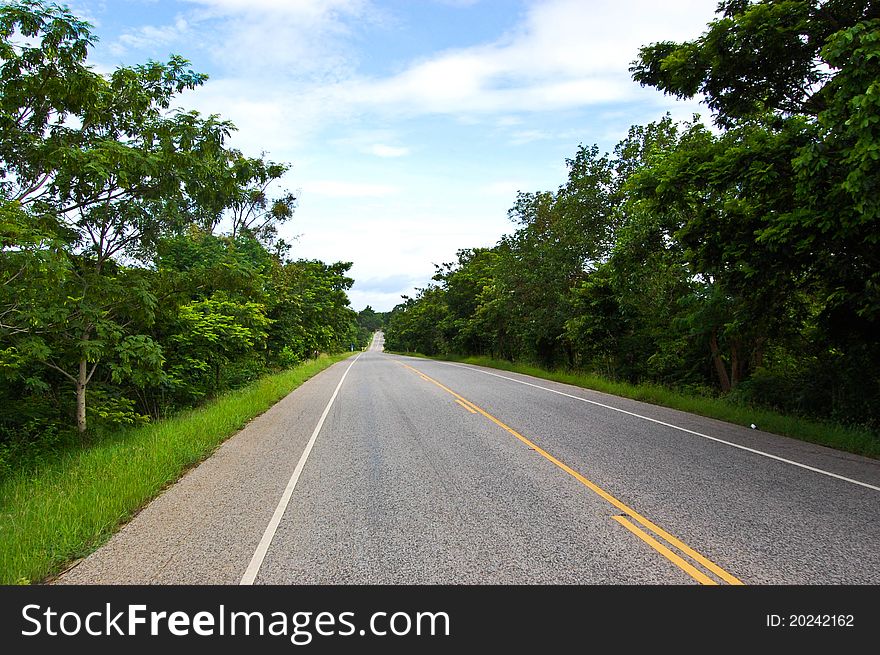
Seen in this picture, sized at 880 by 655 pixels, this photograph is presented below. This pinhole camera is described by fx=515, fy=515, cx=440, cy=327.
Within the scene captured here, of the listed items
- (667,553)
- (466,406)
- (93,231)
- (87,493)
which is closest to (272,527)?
(87,493)

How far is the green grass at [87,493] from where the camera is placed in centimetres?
400

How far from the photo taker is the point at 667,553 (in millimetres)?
3992

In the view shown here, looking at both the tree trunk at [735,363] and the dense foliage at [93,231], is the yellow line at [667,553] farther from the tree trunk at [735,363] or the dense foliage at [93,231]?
the tree trunk at [735,363]

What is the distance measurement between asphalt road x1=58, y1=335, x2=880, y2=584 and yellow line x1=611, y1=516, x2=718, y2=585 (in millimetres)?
18

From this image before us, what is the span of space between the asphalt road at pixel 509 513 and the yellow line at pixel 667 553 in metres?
0.02

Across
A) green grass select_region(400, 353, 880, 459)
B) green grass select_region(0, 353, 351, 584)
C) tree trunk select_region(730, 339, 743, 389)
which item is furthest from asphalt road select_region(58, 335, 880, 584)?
tree trunk select_region(730, 339, 743, 389)

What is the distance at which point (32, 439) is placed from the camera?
11.1m

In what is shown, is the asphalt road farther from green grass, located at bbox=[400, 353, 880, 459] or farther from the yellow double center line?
green grass, located at bbox=[400, 353, 880, 459]

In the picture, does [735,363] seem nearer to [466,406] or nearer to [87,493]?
[466,406]

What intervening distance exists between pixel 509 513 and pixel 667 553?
1453mm

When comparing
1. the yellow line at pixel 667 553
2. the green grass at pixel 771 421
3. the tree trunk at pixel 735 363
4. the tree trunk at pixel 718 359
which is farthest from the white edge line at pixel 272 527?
the tree trunk at pixel 735 363

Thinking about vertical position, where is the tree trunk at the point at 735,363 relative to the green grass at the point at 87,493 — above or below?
above

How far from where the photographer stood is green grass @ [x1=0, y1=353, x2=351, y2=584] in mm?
4004

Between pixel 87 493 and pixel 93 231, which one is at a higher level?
pixel 93 231
